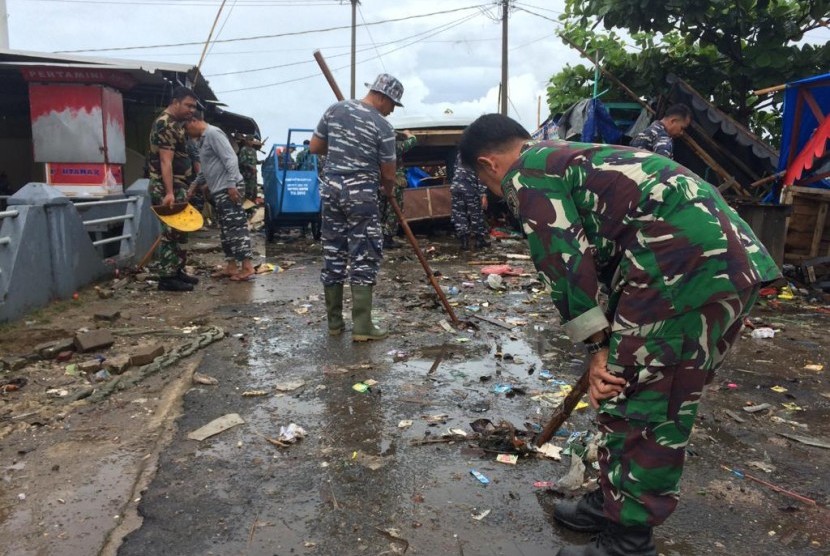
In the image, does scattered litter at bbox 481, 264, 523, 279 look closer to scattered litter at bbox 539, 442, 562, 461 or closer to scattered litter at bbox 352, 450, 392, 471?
scattered litter at bbox 539, 442, 562, 461

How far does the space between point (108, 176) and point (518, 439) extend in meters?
8.26

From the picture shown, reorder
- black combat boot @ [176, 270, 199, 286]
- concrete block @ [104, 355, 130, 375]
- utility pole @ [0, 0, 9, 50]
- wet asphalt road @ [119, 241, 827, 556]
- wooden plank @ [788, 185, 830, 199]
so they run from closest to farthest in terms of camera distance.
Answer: wet asphalt road @ [119, 241, 827, 556] → concrete block @ [104, 355, 130, 375] → black combat boot @ [176, 270, 199, 286] → wooden plank @ [788, 185, 830, 199] → utility pole @ [0, 0, 9, 50]

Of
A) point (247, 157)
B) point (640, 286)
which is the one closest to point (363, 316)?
point (640, 286)

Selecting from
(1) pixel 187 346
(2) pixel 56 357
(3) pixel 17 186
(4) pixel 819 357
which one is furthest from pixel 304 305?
(3) pixel 17 186

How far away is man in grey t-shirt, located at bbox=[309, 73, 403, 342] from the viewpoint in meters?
4.50

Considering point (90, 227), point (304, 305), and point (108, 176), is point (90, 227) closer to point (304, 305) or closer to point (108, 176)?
point (108, 176)

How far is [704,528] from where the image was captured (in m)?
2.37

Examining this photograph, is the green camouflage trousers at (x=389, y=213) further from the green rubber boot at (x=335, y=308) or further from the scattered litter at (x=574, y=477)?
the scattered litter at (x=574, y=477)

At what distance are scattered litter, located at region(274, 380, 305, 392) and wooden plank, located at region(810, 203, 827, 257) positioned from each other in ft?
20.6

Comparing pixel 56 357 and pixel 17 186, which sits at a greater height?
pixel 17 186

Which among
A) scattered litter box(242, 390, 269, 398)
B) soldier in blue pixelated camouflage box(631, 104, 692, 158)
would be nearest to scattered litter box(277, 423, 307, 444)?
scattered litter box(242, 390, 269, 398)

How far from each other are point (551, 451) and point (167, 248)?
4962mm

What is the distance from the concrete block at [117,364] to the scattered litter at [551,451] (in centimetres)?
280

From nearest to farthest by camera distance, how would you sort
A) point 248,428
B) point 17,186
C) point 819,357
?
point 248,428 < point 819,357 < point 17,186
